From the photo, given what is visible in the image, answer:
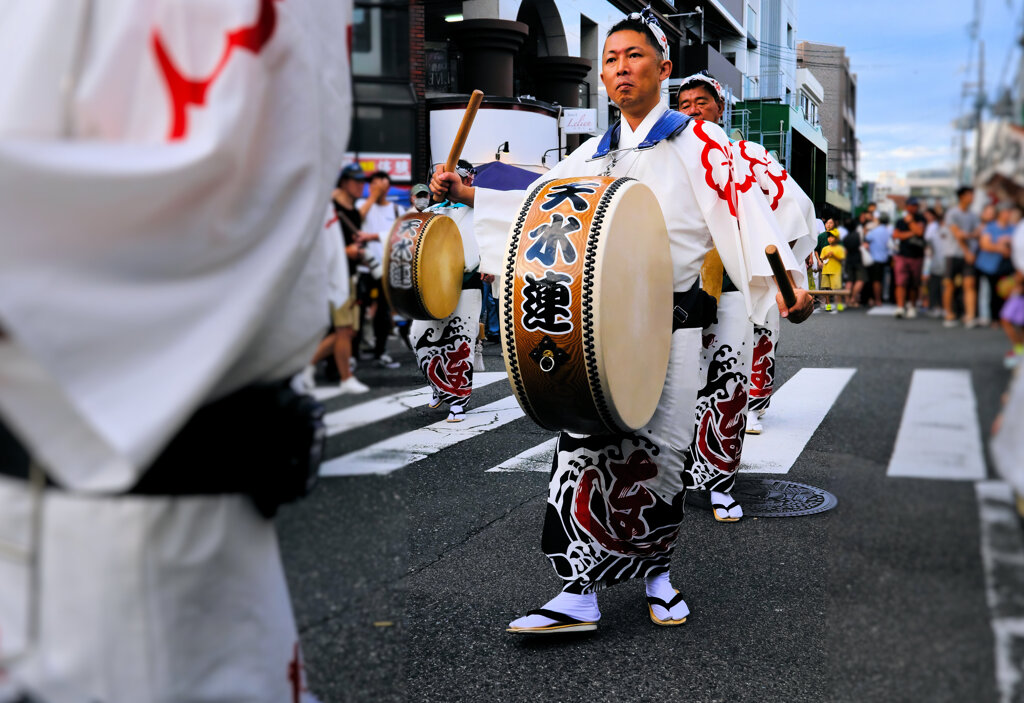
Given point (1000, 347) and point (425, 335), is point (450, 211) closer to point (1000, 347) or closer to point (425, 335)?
point (425, 335)

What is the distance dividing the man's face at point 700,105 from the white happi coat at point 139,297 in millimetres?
1727

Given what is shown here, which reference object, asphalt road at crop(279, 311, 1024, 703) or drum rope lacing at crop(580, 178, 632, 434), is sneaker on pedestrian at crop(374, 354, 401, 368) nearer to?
asphalt road at crop(279, 311, 1024, 703)

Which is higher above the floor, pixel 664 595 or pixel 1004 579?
pixel 1004 579

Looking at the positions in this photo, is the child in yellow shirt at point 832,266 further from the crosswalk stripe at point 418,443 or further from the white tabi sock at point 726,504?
the white tabi sock at point 726,504

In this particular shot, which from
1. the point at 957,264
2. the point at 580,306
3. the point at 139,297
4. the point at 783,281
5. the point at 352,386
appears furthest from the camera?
the point at 783,281

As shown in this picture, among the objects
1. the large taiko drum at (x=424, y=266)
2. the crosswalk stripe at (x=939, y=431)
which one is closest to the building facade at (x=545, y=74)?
the large taiko drum at (x=424, y=266)

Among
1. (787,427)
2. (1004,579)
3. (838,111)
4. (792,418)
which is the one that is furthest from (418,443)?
(787,427)

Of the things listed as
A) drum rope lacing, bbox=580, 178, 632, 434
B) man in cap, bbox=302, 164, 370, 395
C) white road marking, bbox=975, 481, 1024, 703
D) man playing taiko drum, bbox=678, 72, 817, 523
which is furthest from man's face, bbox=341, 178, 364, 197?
man playing taiko drum, bbox=678, 72, 817, 523

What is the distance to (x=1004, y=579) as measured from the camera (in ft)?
2.68

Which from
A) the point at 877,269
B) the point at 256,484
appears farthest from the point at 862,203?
the point at 256,484

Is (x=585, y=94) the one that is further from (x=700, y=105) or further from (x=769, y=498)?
(x=769, y=498)

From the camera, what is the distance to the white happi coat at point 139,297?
715 mm

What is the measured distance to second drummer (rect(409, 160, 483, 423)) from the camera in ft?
6.49

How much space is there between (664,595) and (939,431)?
1714mm
